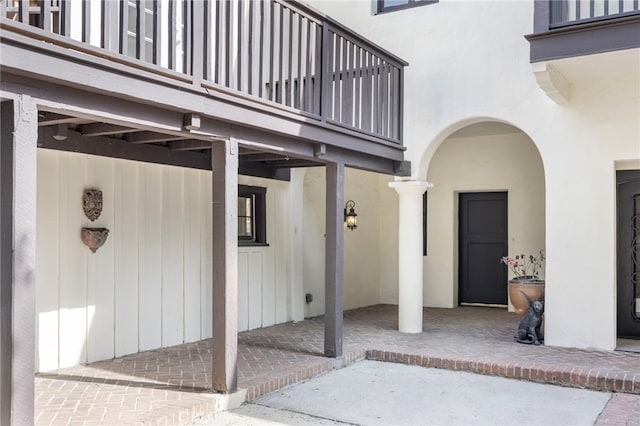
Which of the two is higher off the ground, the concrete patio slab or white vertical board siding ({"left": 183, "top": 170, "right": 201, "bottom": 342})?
white vertical board siding ({"left": 183, "top": 170, "right": 201, "bottom": 342})

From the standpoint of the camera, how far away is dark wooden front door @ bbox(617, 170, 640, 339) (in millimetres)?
7082

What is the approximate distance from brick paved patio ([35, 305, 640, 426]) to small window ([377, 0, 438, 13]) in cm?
459

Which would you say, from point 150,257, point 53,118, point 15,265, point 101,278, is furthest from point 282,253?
point 15,265

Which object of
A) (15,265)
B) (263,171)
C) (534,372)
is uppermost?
(263,171)

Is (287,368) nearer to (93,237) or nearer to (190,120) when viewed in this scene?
(93,237)

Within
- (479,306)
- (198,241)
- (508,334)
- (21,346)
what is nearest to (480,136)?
(479,306)

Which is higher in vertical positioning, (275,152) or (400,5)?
(400,5)

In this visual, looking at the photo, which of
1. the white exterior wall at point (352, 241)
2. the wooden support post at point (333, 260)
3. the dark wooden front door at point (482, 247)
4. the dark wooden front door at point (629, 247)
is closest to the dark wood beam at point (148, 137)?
the wooden support post at point (333, 260)

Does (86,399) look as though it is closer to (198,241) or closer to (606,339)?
(198,241)

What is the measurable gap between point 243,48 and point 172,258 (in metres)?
2.58

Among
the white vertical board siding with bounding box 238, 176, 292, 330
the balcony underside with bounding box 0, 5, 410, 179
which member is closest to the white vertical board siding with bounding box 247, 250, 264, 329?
the white vertical board siding with bounding box 238, 176, 292, 330

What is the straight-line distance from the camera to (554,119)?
711cm

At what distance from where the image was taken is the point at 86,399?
477 cm

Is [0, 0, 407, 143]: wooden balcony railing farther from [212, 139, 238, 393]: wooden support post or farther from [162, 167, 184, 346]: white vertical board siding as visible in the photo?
[162, 167, 184, 346]: white vertical board siding
